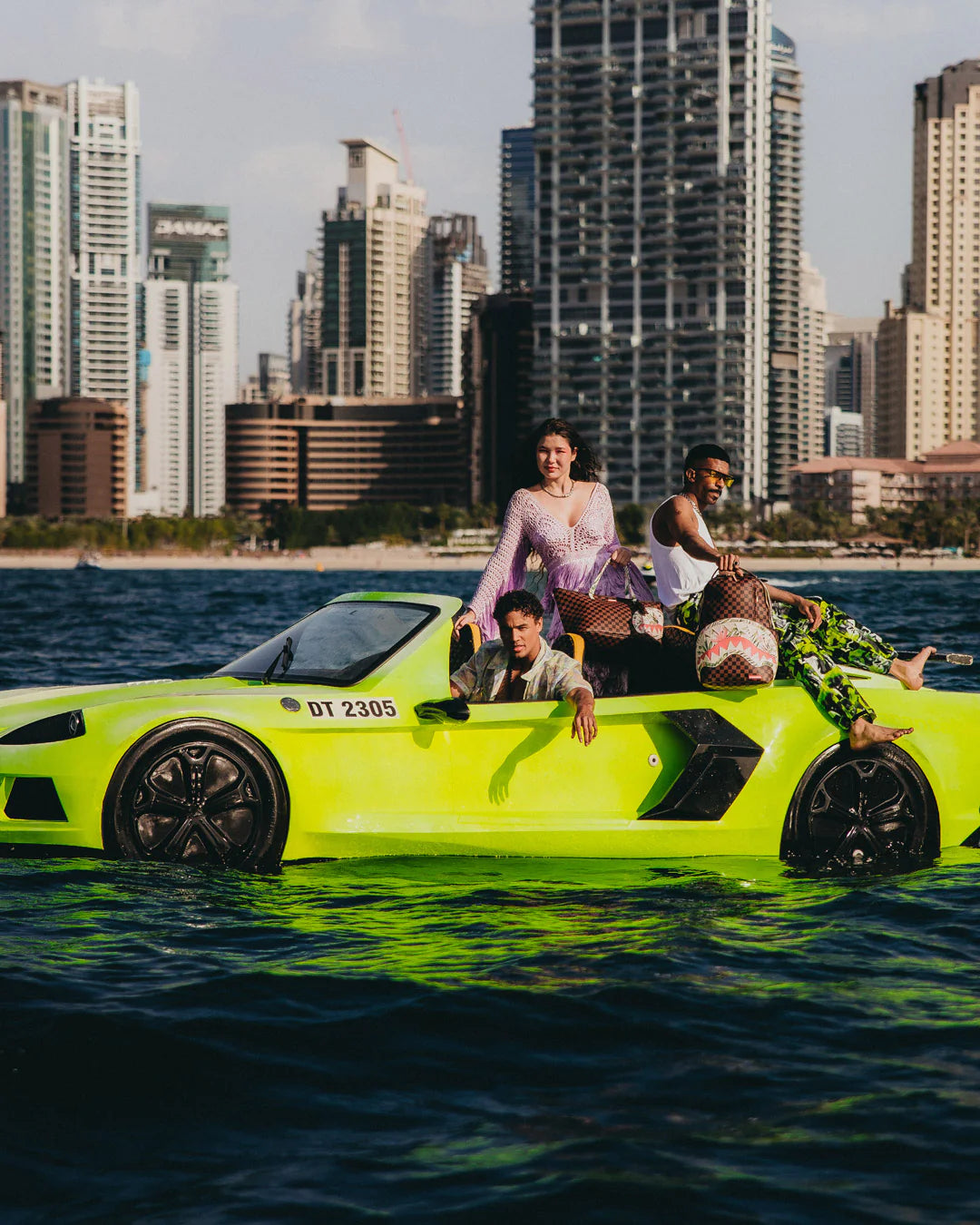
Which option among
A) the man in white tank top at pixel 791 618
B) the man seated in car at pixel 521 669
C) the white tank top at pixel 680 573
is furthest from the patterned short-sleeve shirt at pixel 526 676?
the white tank top at pixel 680 573

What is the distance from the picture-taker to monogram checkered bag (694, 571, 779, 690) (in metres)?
6.77

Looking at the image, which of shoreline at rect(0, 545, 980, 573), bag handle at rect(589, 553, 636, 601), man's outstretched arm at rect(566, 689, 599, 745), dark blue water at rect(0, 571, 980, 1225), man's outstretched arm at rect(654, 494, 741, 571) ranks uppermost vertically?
shoreline at rect(0, 545, 980, 573)

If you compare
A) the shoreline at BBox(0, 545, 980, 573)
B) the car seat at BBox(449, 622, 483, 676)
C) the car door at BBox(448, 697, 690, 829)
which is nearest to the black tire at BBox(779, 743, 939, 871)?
the car door at BBox(448, 697, 690, 829)

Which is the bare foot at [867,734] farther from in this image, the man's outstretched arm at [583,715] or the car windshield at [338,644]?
the car windshield at [338,644]

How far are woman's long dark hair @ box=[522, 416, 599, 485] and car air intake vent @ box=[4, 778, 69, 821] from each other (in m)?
2.80

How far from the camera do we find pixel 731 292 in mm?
185750

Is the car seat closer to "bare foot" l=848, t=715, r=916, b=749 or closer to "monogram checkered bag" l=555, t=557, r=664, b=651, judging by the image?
"monogram checkered bag" l=555, t=557, r=664, b=651

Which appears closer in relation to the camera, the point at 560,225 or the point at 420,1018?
the point at 420,1018

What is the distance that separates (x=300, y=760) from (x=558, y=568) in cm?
173

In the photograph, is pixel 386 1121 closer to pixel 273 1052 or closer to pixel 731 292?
pixel 273 1052

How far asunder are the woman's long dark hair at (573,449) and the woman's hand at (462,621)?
0.87 meters

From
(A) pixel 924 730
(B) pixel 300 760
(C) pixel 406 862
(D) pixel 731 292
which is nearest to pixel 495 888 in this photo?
(C) pixel 406 862

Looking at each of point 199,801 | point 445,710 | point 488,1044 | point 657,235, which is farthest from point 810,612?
point 657,235

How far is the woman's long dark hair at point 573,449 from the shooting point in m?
7.61
